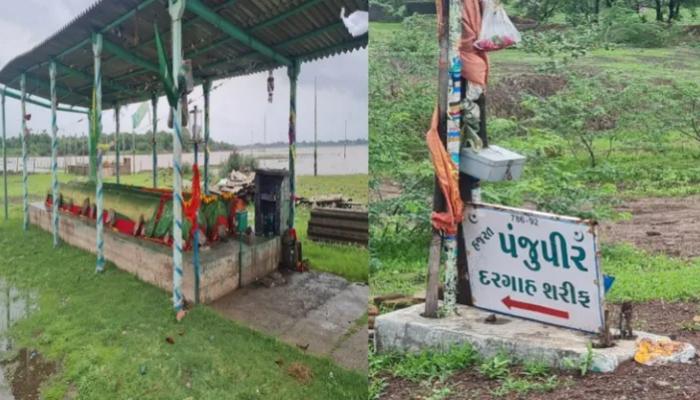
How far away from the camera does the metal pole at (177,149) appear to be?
7.85ft

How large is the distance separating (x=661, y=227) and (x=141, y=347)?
9.67ft

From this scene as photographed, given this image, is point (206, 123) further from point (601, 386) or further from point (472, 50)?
point (601, 386)

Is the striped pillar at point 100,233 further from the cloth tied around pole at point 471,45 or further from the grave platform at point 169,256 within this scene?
the cloth tied around pole at point 471,45

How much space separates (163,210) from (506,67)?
2.37 metres

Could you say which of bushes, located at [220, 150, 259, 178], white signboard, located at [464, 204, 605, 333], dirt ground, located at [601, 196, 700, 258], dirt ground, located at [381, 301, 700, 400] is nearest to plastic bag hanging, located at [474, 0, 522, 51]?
white signboard, located at [464, 204, 605, 333]

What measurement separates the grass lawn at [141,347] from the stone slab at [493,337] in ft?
0.90

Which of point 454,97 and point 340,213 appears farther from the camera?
point 340,213

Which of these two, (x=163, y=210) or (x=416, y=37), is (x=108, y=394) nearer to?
(x=163, y=210)

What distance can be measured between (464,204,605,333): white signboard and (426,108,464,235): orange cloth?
3.5 inches

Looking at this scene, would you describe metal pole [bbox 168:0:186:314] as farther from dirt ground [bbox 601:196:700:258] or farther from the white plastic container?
dirt ground [bbox 601:196:700:258]

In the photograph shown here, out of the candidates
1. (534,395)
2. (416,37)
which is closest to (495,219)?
(534,395)

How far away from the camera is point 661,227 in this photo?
3199 mm

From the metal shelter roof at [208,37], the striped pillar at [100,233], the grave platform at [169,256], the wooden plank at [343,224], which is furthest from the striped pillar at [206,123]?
the wooden plank at [343,224]

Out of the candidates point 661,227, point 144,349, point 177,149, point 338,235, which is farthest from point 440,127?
point 661,227
